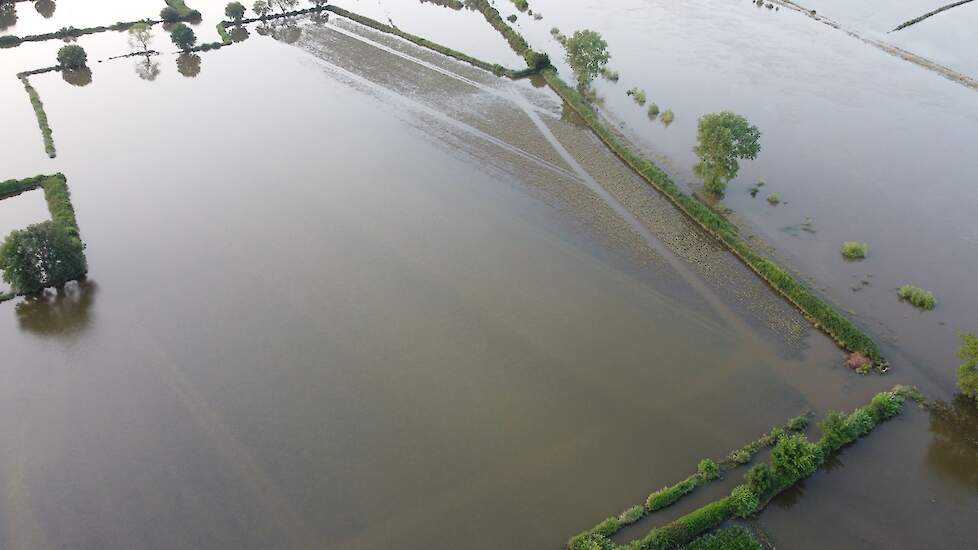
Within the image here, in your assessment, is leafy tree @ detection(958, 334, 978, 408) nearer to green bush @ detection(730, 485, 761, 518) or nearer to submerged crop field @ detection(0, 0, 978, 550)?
submerged crop field @ detection(0, 0, 978, 550)

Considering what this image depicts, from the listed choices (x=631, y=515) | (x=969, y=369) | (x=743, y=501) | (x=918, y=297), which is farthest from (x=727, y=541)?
(x=918, y=297)

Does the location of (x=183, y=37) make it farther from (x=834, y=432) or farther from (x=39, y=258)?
(x=834, y=432)

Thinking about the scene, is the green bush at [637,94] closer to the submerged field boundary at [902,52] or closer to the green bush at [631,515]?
the submerged field boundary at [902,52]

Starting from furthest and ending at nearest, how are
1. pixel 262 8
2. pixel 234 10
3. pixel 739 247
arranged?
pixel 262 8, pixel 234 10, pixel 739 247

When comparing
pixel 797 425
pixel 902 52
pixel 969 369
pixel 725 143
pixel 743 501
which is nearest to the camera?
pixel 743 501

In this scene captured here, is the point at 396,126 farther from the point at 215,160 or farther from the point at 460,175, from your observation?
the point at 215,160

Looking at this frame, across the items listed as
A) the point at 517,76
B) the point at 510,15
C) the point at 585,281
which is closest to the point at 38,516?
the point at 585,281
